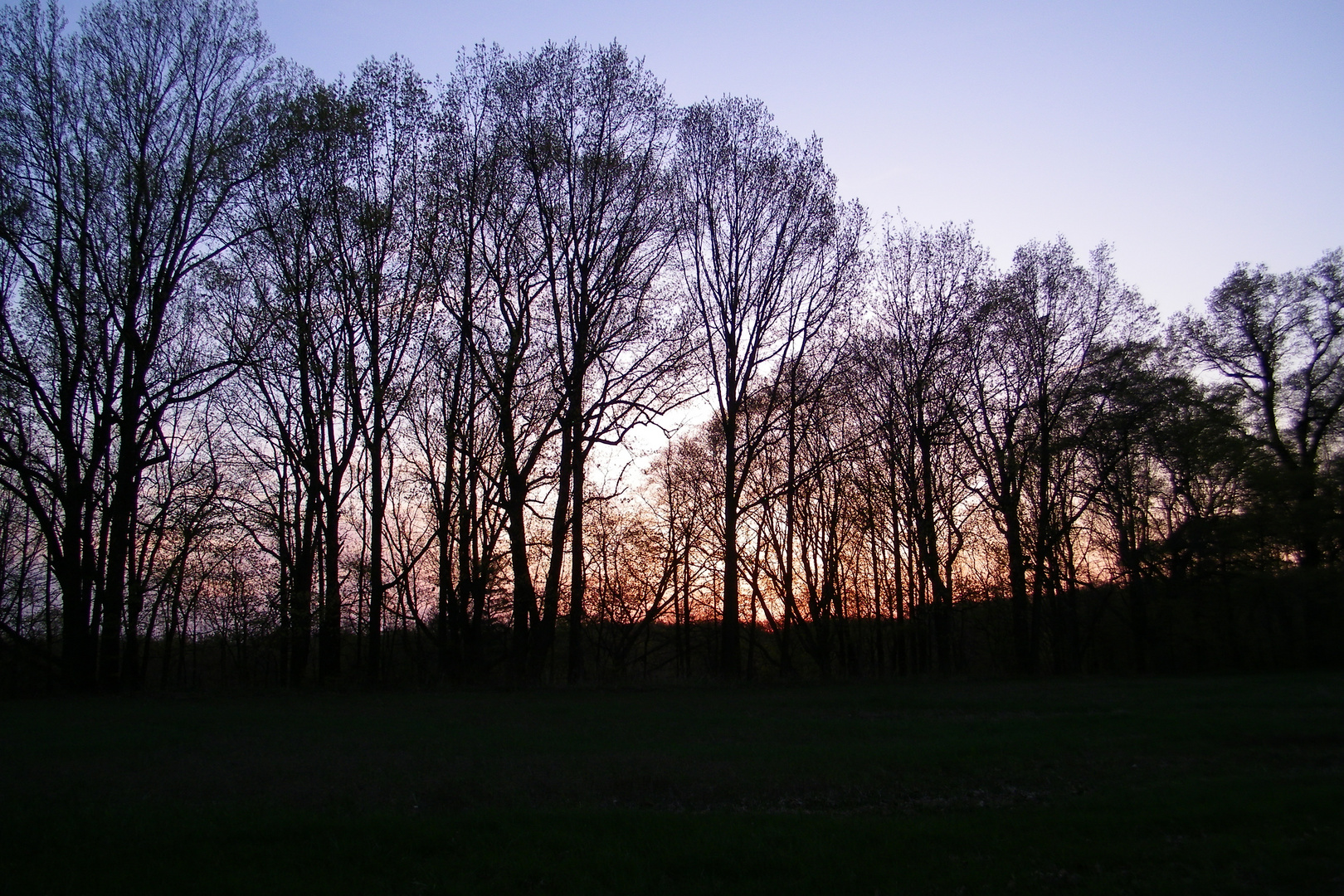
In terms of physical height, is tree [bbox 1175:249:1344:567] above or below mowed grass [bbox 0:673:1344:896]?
above

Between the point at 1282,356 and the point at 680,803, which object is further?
the point at 1282,356

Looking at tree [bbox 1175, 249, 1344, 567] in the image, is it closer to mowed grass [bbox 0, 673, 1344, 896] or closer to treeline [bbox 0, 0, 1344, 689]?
treeline [bbox 0, 0, 1344, 689]

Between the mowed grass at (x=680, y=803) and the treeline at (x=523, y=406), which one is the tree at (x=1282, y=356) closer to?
the treeline at (x=523, y=406)

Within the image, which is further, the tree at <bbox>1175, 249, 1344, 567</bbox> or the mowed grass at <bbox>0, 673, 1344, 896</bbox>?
the tree at <bbox>1175, 249, 1344, 567</bbox>

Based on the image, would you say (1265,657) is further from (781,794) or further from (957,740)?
(781,794)

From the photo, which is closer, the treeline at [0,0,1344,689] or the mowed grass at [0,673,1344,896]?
the mowed grass at [0,673,1344,896]

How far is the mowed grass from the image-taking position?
5.94 m

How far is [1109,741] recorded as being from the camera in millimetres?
10906

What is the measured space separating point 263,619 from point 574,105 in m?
16.6

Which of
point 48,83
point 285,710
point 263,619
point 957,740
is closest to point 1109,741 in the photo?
point 957,740

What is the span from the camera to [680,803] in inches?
318

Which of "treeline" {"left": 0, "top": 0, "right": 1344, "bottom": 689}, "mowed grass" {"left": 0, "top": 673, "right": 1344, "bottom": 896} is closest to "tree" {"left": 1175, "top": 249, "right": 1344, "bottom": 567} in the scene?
"treeline" {"left": 0, "top": 0, "right": 1344, "bottom": 689}

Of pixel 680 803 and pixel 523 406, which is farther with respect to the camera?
pixel 523 406

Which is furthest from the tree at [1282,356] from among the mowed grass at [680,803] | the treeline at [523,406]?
the mowed grass at [680,803]
